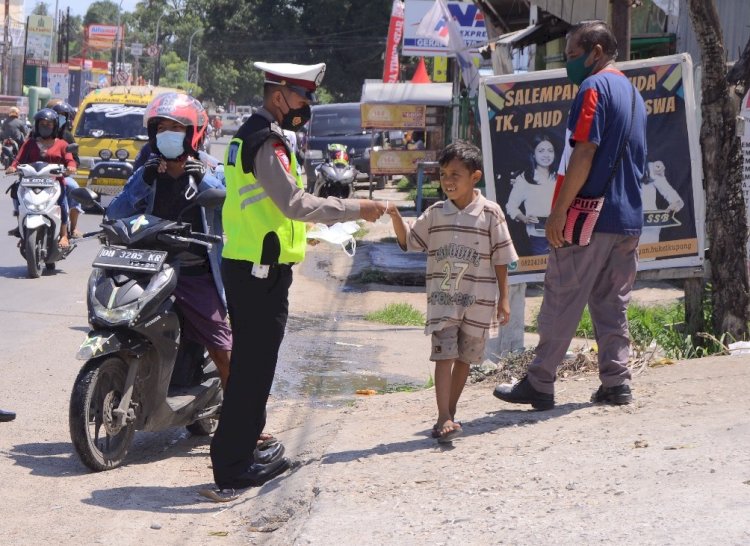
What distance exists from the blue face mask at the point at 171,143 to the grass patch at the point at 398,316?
5.13 metres

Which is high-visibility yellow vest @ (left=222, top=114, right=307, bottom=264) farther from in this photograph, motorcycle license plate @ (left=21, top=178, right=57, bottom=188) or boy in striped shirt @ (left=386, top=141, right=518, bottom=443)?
motorcycle license plate @ (left=21, top=178, right=57, bottom=188)

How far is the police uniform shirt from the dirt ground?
3.81 feet

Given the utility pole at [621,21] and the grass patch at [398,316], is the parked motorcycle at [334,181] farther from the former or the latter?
the utility pole at [621,21]

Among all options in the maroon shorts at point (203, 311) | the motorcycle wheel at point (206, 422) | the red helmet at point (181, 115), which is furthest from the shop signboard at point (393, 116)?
the maroon shorts at point (203, 311)

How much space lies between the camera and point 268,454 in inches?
216

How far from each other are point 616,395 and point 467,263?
3.67 ft

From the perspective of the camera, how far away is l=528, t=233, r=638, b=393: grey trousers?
5.72m

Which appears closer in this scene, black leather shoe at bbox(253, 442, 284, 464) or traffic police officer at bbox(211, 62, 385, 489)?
traffic police officer at bbox(211, 62, 385, 489)

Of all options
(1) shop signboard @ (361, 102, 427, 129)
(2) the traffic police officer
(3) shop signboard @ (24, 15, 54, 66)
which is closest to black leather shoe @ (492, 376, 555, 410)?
(2) the traffic police officer

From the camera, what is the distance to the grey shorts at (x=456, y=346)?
5434 mm

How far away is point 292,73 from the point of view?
16.7 feet

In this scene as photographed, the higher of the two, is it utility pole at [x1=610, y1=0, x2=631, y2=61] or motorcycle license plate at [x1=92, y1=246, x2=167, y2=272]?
utility pole at [x1=610, y1=0, x2=631, y2=61]

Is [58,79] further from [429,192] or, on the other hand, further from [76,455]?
[76,455]

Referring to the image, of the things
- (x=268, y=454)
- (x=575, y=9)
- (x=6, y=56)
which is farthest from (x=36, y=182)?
(x=6, y=56)
